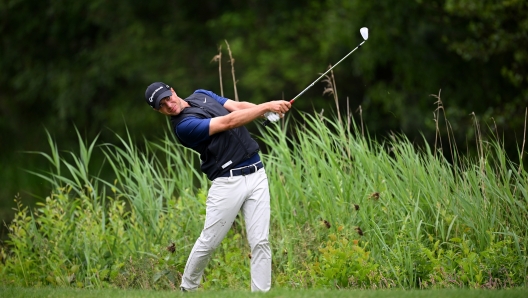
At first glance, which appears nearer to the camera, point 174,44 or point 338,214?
point 338,214

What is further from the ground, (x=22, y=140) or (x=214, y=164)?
(x=214, y=164)

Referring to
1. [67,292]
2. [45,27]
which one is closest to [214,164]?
[67,292]

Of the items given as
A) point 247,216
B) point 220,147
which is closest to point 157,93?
point 220,147

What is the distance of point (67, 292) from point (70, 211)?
171 centimetres

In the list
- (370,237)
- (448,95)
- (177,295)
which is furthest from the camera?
(448,95)

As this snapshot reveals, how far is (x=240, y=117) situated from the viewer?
20.0 ft

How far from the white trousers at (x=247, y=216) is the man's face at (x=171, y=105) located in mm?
622

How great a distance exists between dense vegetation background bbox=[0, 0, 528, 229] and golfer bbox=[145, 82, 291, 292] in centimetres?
832

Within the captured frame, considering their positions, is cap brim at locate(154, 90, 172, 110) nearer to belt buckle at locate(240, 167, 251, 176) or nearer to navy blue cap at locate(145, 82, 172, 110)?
navy blue cap at locate(145, 82, 172, 110)

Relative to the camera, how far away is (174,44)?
22.1 metres

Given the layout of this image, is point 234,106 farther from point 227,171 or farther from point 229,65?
point 229,65

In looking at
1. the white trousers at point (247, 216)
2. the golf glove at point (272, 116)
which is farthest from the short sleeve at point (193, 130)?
the golf glove at point (272, 116)

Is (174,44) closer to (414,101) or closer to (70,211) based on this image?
(414,101)

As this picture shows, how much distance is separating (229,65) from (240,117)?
15016 millimetres
